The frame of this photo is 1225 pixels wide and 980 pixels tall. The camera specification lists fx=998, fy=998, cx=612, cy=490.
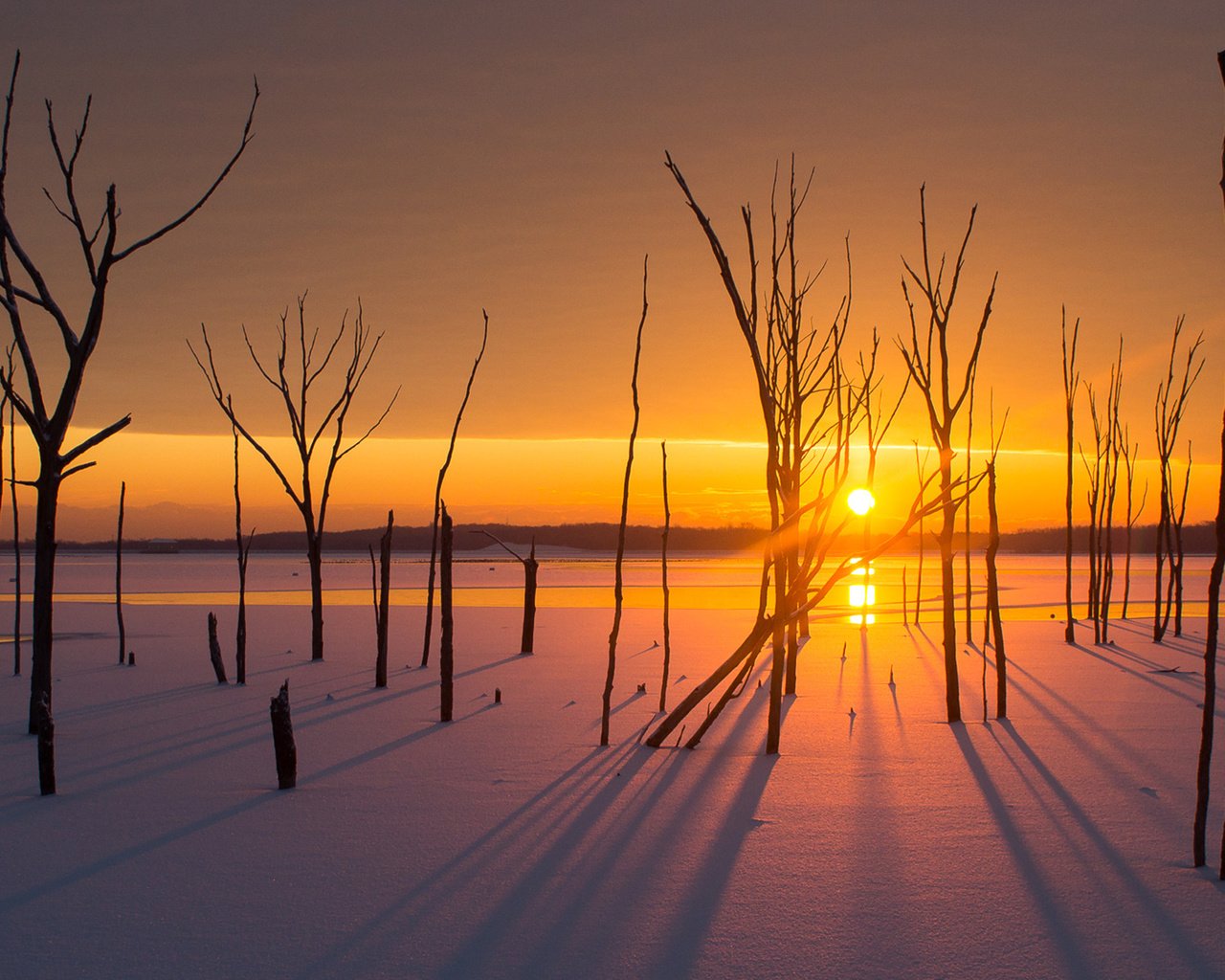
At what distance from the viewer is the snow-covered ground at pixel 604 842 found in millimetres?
3264

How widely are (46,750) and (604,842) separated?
119 inches

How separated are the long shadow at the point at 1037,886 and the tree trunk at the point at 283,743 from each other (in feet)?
11.7

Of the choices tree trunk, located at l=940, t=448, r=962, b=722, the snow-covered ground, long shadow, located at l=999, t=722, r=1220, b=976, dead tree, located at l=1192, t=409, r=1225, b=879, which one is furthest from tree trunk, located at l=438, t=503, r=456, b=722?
dead tree, located at l=1192, t=409, r=1225, b=879

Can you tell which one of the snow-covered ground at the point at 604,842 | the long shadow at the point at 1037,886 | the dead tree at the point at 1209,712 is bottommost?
the snow-covered ground at the point at 604,842

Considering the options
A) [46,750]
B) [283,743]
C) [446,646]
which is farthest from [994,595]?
[46,750]

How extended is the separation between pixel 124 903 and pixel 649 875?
1963 millimetres

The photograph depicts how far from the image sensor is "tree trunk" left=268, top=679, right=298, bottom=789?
525cm

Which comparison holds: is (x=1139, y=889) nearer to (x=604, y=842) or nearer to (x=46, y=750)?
(x=604, y=842)

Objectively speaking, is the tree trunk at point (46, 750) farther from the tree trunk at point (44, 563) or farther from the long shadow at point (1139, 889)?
the long shadow at point (1139, 889)

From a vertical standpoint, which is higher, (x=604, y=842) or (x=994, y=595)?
(x=994, y=595)

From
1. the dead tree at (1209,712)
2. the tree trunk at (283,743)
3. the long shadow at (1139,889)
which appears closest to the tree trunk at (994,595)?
the long shadow at (1139,889)

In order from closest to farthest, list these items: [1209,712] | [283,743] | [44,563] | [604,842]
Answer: [1209,712] < [604,842] < [283,743] < [44,563]

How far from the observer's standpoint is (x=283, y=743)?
209 inches

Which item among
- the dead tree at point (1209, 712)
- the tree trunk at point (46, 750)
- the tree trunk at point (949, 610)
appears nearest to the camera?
the dead tree at point (1209, 712)
